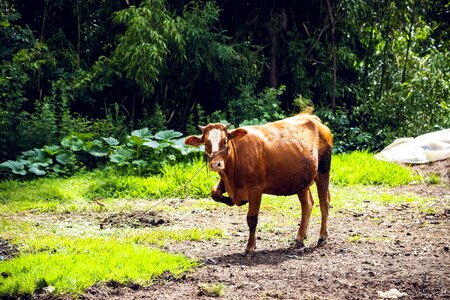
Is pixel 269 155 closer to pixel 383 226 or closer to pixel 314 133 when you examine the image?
pixel 314 133

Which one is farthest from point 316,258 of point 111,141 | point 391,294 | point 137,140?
point 111,141

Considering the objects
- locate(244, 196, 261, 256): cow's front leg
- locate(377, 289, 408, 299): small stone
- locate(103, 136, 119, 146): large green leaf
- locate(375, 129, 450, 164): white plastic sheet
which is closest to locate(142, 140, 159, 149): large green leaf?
locate(103, 136, 119, 146): large green leaf

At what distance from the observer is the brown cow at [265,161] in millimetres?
7234

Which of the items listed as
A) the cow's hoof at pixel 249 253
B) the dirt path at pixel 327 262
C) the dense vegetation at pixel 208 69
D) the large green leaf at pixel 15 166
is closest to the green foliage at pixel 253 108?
the dense vegetation at pixel 208 69

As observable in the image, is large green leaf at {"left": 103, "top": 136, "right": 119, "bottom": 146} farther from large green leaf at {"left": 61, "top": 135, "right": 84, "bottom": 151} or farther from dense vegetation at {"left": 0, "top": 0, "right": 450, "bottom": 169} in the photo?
large green leaf at {"left": 61, "top": 135, "right": 84, "bottom": 151}

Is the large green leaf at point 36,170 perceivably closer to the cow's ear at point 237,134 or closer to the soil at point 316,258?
the soil at point 316,258

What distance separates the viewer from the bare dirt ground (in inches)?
244

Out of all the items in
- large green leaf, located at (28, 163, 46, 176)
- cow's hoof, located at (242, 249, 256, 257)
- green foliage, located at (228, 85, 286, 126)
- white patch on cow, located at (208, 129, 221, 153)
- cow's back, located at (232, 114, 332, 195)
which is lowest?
large green leaf, located at (28, 163, 46, 176)

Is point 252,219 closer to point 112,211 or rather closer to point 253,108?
point 112,211

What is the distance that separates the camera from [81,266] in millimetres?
6520

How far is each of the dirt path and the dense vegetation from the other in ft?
14.2

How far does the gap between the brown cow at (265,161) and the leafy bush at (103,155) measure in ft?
14.0

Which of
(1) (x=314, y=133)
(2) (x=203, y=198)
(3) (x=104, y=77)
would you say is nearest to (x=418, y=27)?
(3) (x=104, y=77)

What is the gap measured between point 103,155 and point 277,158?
5.40 m
